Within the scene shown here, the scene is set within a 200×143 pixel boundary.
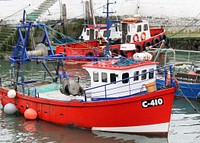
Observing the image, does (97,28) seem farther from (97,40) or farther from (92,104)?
(92,104)

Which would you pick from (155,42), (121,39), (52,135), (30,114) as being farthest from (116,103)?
(155,42)

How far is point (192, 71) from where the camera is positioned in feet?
63.2

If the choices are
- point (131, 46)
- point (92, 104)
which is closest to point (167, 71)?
point (92, 104)

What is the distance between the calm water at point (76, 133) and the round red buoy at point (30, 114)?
0.14m

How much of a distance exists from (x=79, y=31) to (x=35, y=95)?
1911cm

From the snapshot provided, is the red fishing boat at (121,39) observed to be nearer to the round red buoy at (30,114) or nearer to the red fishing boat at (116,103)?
the round red buoy at (30,114)

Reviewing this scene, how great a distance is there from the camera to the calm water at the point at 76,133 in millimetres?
13445

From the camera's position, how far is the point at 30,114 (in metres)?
15.3

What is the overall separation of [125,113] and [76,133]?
162cm

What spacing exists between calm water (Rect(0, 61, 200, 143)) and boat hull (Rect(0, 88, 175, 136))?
0.70 feet

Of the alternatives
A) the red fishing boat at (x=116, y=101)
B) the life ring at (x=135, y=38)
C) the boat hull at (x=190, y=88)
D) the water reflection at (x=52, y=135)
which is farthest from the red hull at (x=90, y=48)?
the red fishing boat at (x=116, y=101)

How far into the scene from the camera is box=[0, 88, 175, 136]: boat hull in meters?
13.1

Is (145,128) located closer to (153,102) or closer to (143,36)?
(153,102)

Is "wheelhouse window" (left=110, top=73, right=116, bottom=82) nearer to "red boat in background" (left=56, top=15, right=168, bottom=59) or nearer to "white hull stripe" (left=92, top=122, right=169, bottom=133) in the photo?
"white hull stripe" (left=92, top=122, right=169, bottom=133)
